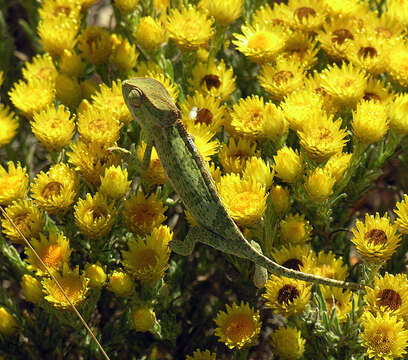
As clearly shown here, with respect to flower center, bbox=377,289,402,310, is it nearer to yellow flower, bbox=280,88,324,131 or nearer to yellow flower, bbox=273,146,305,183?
yellow flower, bbox=273,146,305,183

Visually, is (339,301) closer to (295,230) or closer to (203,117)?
(295,230)

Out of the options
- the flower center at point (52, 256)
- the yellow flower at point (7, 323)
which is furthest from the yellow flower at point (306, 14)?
the yellow flower at point (7, 323)

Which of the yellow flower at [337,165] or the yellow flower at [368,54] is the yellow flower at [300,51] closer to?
the yellow flower at [368,54]

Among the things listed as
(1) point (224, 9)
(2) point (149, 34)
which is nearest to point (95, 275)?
(2) point (149, 34)

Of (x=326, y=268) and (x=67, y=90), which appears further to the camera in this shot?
(x=67, y=90)

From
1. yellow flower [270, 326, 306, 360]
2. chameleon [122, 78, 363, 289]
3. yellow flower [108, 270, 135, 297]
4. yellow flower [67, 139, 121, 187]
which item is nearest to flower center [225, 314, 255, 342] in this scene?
yellow flower [270, 326, 306, 360]

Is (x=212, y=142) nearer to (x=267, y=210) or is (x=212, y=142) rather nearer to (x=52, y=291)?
(x=267, y=210)

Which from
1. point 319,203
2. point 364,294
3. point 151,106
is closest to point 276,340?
point 364,294
